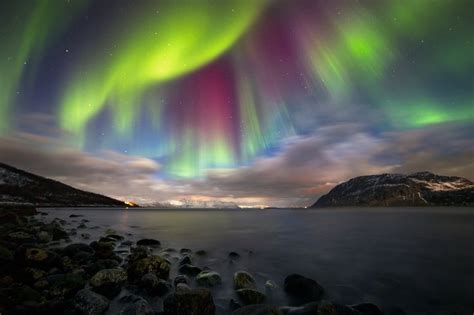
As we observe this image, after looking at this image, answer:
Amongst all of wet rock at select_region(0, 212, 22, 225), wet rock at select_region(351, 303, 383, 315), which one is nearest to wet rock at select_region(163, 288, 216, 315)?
wet rock at select_region(351, 303, 383, 315)

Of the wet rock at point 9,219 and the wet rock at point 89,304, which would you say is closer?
the wet rock at point 89,304

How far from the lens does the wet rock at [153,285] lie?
1289cm

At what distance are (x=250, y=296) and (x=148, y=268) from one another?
606 cm

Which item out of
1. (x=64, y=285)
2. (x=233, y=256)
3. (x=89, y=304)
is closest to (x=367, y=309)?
(x=89, y=304)

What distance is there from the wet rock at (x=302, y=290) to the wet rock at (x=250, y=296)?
Result: 1617 mm

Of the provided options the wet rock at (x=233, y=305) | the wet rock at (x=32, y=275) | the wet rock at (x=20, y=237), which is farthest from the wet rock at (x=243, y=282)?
the wet rock at (x=20, y=237)

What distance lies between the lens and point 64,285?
461 inches

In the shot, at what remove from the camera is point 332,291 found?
49.4 ft

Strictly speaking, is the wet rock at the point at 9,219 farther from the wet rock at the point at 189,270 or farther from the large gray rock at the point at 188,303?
the large gray rock at the point at 188,303

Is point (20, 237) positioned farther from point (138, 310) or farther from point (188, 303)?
point (188, 303)

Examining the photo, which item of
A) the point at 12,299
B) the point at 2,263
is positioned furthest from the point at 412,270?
the point at 2,263

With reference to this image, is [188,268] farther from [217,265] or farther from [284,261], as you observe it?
[284,261]

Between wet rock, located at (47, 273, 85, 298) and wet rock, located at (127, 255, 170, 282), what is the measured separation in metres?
2.54

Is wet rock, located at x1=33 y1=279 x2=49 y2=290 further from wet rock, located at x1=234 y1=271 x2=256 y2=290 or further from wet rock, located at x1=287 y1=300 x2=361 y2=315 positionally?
wet rock, located at x1=287 y1=300 x2=361 y2=315
